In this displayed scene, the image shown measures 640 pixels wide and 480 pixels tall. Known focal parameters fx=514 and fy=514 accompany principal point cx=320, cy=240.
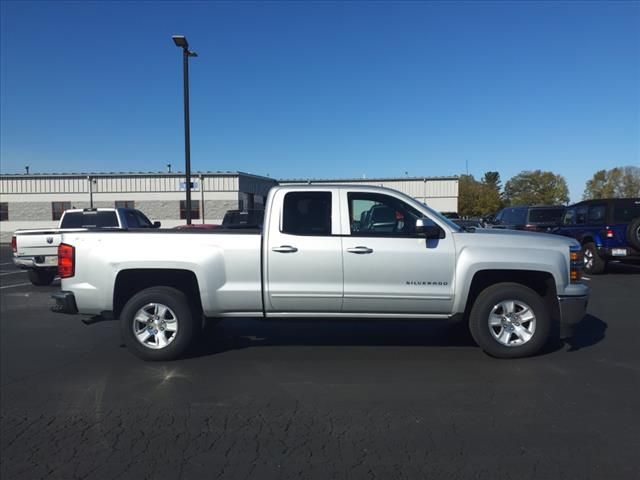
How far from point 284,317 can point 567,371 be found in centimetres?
307

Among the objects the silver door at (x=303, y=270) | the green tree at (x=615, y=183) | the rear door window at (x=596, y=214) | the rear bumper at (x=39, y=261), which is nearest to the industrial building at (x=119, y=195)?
the rear door window at (x=596, y=214)

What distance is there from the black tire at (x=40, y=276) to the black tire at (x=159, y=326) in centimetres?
825

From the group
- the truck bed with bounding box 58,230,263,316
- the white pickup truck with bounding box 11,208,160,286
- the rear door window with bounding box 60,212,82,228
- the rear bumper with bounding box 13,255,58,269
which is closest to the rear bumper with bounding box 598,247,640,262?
the truck bed with bounding box 58,230,263,316

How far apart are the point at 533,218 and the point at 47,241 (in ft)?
50.2

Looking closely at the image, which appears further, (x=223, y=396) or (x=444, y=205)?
(x=444, y=205)

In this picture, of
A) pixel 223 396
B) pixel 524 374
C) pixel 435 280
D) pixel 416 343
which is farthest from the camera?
pixel 416 343

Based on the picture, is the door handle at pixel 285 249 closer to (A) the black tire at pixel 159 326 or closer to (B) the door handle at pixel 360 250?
(B) the door handle at pixel 360 250

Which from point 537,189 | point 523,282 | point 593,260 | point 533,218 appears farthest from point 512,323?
point 537,189

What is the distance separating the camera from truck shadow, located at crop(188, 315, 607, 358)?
256 inches

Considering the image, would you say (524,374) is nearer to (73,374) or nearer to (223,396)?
(223,396)

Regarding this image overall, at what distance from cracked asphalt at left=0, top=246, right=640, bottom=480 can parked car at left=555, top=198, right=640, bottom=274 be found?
21.4ft

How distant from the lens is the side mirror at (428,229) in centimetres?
553

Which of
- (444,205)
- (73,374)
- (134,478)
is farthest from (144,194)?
(134,478)

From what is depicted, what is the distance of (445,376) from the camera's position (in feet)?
17.4
